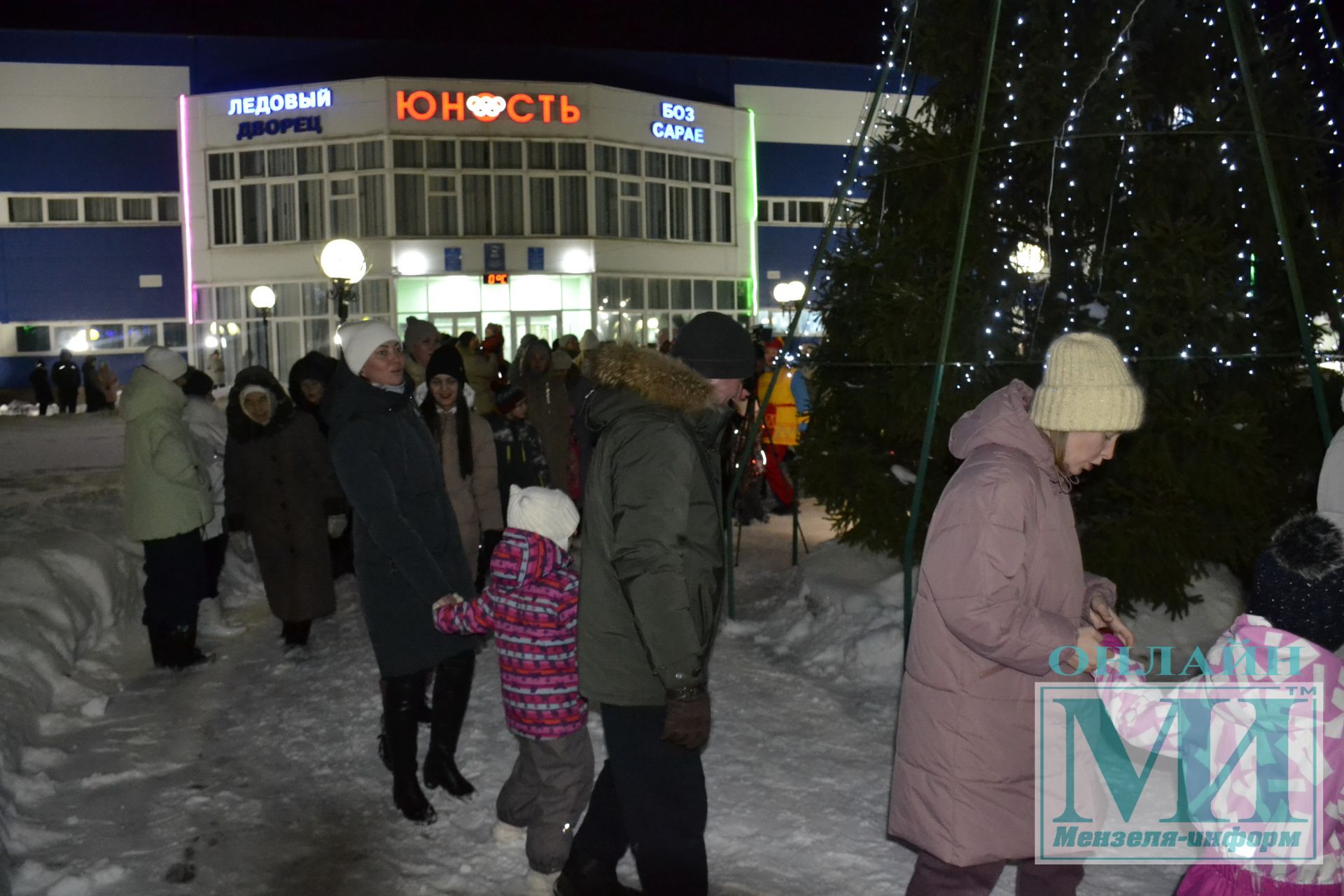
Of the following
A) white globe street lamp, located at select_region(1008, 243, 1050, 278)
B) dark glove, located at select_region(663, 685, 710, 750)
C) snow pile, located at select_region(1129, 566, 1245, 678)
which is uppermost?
white globe street lamp, located at select_region(1008, 243, 1050, 278)

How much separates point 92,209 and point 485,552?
3654 cm

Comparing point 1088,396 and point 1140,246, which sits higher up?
point 1140,246

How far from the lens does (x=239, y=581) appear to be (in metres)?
10.2

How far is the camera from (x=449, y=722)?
505 cm

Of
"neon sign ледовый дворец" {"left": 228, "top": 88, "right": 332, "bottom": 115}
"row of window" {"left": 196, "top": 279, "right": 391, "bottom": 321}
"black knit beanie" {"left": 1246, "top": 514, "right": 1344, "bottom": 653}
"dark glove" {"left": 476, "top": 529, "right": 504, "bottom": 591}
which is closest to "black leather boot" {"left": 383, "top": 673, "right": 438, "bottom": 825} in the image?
"dark glove" {"left": 476, "top": 529, "right": 504, "bottom": 591}

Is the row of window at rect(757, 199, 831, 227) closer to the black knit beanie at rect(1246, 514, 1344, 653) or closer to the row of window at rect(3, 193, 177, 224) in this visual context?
the row of window at rect(3, 193, 177, 224)

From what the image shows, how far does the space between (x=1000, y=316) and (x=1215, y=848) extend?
14.8 ft

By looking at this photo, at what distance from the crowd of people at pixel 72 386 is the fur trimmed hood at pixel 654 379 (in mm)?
33381

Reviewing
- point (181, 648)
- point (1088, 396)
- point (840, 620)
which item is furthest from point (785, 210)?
point (1088, 396)

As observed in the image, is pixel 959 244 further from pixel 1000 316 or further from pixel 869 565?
pixel 869 565

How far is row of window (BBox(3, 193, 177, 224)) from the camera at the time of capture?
3909 cm

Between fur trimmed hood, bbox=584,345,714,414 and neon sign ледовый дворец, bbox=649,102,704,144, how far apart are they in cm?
3476

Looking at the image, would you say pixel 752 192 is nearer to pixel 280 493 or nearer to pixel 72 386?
pixel 72 386

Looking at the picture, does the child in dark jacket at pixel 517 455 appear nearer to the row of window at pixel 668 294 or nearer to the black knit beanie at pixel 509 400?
the black knit beanie at pixel 509 400
